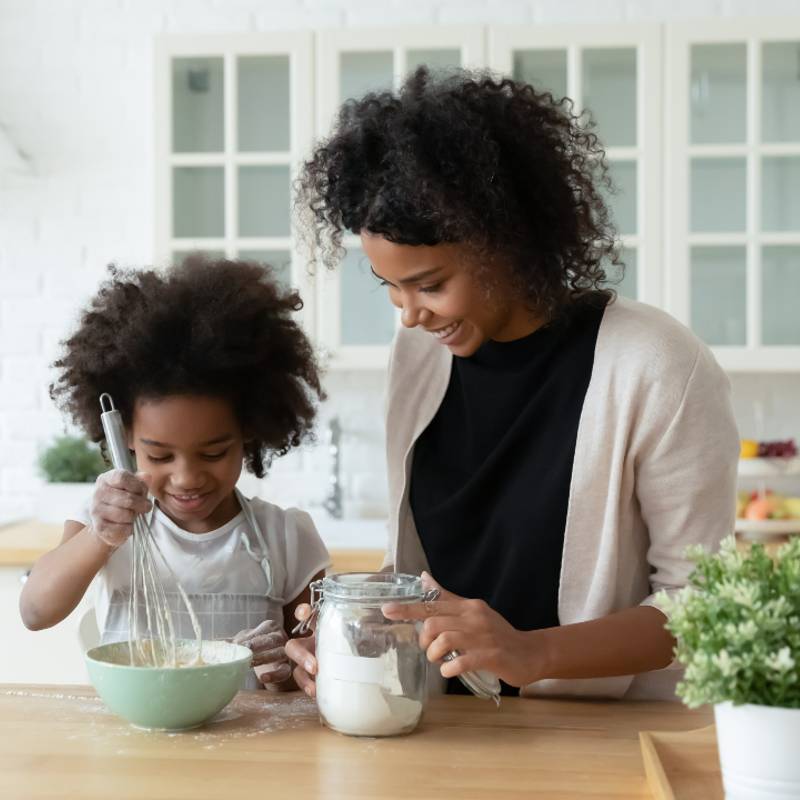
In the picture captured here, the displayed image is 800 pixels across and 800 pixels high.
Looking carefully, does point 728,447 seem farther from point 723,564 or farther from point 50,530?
point 50,530

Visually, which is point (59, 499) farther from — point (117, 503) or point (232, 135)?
point (117, 503)

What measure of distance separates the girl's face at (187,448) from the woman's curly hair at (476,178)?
0.30 m

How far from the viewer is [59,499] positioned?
3.23 m

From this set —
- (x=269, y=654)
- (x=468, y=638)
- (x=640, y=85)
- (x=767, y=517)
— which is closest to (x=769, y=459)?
(x=767, y=517)

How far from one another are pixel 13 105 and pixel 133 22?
17.6 inches

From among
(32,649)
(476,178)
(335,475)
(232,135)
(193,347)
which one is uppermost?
(232,135)

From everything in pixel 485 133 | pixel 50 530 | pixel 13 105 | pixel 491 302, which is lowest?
pixel 50 530

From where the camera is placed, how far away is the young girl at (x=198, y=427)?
160 centimetres

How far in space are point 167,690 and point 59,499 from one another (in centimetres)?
214

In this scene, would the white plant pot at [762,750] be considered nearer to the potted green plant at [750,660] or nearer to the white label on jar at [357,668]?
the potted green plant at [750,660]

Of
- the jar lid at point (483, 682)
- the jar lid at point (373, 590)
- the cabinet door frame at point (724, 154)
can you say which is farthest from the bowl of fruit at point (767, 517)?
the jar lid at point (373, 590)

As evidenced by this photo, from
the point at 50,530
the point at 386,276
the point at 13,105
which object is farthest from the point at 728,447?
the point at 13,105

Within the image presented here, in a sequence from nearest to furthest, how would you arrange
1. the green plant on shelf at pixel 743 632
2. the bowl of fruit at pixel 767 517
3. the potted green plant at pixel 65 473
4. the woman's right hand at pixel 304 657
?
the green plant on shelf at pixel 743 632
the woman's right hand at pixel 304 657
the bowl of fruit at pixel 767 517
the potted green plant at pixel 65 473

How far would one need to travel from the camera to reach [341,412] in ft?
11.8
